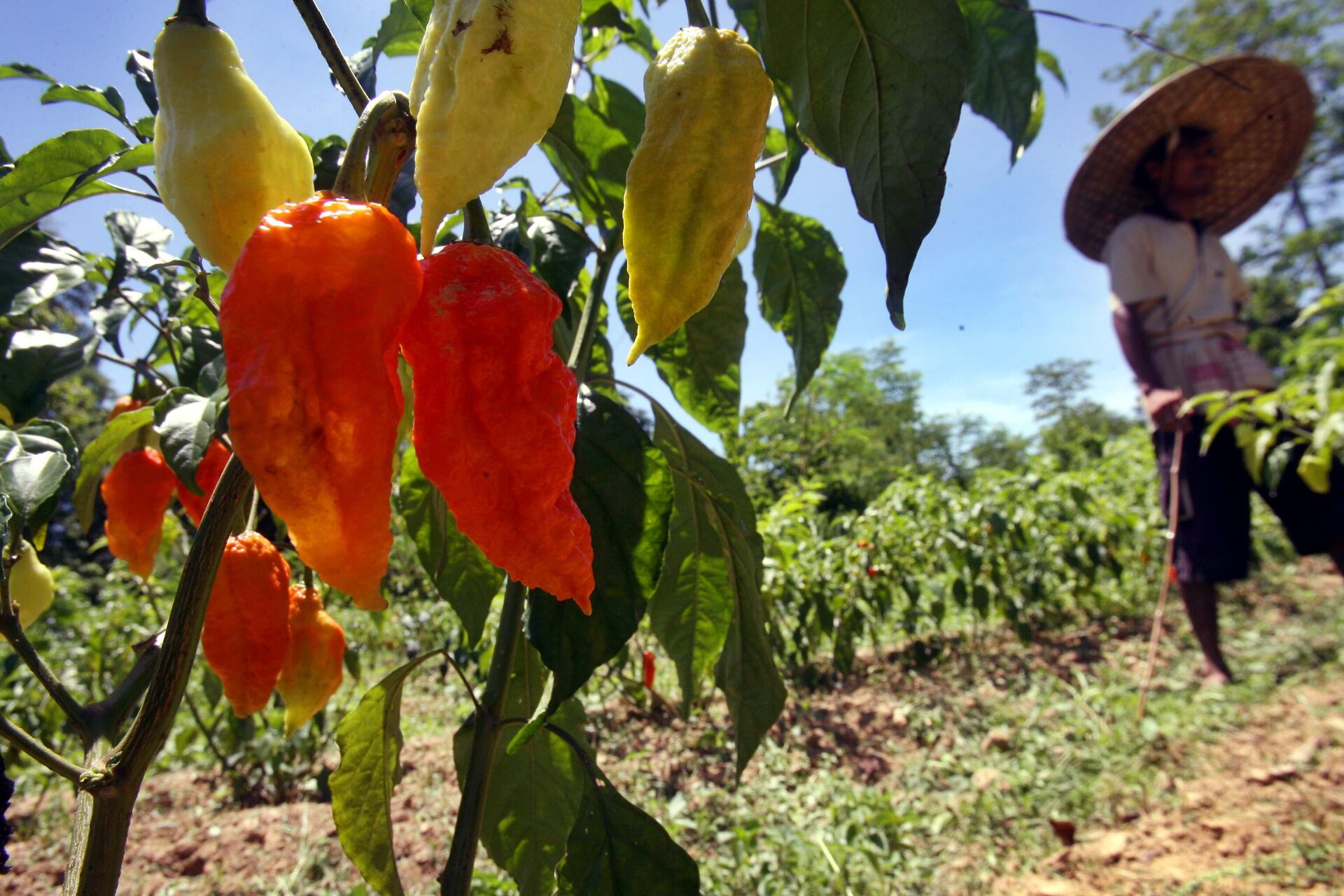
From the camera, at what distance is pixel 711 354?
3.04 ft

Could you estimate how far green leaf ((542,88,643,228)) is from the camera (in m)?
0.65

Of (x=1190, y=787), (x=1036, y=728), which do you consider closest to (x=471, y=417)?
(x=1190, y=787)

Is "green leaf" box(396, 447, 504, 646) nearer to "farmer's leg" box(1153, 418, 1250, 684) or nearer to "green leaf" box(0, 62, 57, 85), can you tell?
"green leaf" box(0, 62, 57, 85)

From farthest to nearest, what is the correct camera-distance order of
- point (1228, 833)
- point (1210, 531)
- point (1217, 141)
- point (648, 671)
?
point (1217, 141), point (1210, 531), point (648, 671), point (1228, 833)

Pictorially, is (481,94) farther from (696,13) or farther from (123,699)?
(123,699)

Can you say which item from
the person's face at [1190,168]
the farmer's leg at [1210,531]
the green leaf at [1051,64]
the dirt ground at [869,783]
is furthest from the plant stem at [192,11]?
the person's face at [1190,168]

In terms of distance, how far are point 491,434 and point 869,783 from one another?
231cm

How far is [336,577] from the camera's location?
1.03ft

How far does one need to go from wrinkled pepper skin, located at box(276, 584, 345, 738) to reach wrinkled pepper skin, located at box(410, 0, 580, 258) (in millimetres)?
497

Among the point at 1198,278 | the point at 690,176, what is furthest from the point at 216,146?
the point at 1198,278

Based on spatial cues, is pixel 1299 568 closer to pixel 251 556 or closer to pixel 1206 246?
pixel 1206 246

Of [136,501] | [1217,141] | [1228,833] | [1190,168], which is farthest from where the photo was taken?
[1217,141]

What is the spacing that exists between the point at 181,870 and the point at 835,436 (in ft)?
26.2

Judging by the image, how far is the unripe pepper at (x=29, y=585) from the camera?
729 mm
